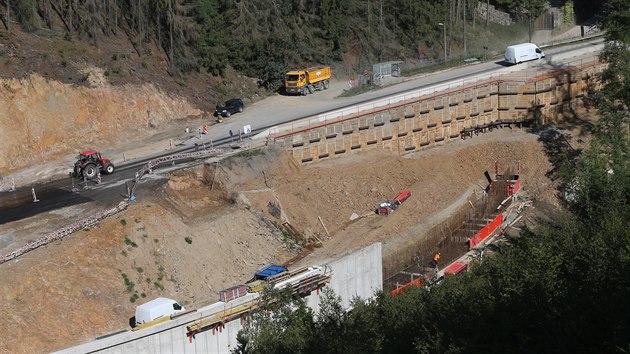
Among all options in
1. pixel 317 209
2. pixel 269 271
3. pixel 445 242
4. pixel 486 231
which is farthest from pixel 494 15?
pixel 269 271

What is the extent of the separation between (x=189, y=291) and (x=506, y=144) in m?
31.4

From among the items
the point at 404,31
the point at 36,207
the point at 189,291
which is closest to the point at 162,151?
the point at 36,207

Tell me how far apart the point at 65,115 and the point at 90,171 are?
8096mm

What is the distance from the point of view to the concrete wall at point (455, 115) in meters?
59.6

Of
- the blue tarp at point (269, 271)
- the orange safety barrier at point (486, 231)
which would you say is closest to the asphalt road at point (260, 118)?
the blue tarp at point (269, 271)

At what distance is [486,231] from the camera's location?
176 ft

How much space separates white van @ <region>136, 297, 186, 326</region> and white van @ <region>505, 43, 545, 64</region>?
149 ft

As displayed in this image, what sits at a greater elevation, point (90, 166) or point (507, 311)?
point (90, 166)

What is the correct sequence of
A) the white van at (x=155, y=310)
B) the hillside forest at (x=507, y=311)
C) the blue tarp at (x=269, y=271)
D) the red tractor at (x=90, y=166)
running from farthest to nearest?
1. the red tractor at (x=90, y=166)
2. the blue tarp at (x=269, y=271)
3. the white van at (x=155, y=310)
4. the hillside forest at (x=507, y=311)

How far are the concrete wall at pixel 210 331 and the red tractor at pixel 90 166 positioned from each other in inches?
606

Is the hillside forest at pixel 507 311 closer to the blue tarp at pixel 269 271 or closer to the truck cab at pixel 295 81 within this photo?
the blue tarp at pixel 269 271

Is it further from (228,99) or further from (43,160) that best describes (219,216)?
(228,99)

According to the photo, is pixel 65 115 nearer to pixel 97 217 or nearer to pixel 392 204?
pixel 97 217

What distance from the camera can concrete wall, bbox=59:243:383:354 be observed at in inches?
1414
